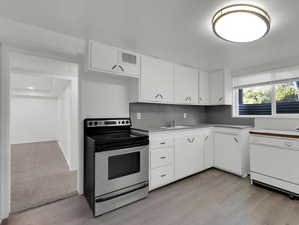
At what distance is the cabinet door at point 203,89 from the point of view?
3416 mm

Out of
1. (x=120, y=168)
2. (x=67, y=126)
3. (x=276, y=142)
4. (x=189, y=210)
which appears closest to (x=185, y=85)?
(x=276, y=142)

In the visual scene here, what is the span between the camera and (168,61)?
2.87m

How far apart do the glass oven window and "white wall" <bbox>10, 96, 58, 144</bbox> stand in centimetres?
686

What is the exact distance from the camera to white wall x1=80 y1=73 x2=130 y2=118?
7.63 ft

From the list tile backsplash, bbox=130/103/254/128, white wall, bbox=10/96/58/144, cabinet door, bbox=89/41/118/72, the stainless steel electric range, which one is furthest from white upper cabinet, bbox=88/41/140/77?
white wall, bbox=10/96/58/144

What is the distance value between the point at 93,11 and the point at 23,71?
7.15ft

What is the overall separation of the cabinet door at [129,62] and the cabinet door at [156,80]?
0.11 m

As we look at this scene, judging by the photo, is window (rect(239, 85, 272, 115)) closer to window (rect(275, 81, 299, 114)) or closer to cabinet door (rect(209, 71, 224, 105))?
window (rect(275, 81, 299, 114))

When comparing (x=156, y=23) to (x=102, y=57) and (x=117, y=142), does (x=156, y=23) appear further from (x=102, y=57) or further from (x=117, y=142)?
(x=117, y=142)

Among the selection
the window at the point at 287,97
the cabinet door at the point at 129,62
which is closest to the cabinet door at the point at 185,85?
the cabinet door at the point at 129,62

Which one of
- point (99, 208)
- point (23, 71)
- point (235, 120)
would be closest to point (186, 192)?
point (99, 208)

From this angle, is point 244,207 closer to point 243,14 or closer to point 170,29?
point 243,14

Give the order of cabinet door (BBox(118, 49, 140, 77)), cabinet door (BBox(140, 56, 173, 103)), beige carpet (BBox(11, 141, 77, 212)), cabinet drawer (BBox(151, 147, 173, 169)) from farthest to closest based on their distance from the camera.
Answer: cabinet door (BBox(140, 56, 173, 103))
cabinet drawer (BBox(151, 147, 173, 169))
cabinet door (BBox(118, 49, 140, 77))
beige carpet (BBox(11, 141, 77, 212))

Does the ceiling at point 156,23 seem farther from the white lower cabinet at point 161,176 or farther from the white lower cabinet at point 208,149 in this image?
the white lower cabinet at point 161,176
